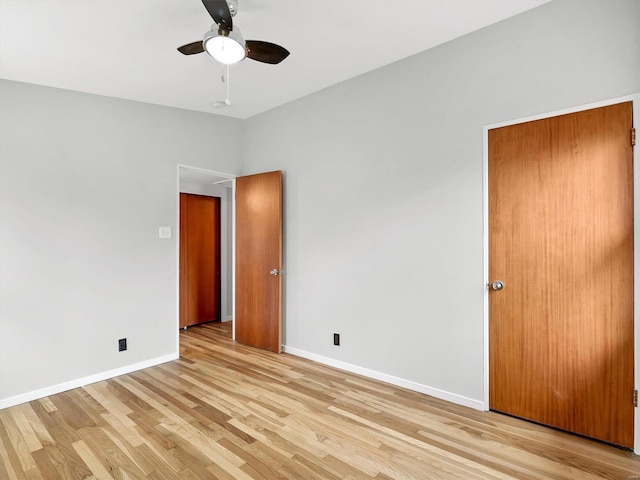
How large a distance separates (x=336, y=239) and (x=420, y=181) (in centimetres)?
103

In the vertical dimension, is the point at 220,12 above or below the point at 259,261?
above

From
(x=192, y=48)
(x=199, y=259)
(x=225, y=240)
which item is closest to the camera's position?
(x=192, y=48)

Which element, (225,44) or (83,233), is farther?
(83,233)

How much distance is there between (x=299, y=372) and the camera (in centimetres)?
341

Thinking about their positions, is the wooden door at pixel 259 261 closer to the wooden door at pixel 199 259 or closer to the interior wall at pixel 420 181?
the interior wall at pixel 420 181

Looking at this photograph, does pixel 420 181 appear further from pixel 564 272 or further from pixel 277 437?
pixel 277 437

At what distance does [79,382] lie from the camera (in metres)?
3.18

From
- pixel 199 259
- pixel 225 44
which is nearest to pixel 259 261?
pixel 199 259

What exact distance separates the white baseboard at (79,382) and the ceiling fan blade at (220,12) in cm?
322

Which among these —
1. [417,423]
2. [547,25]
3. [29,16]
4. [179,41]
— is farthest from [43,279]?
[547,25]

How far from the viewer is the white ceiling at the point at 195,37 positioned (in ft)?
7.32

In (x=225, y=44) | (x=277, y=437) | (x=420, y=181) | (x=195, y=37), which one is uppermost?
(x=195, y=37)

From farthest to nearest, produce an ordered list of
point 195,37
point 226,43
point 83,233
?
point 83,233
point 195,37
point 226,43

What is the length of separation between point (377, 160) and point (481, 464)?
2379 mm
